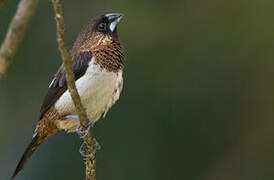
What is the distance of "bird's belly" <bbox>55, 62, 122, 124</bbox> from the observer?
4223 mm

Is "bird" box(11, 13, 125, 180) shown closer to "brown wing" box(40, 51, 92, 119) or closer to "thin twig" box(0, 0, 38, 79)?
"brown wing" box(40, 51, 92, 119)

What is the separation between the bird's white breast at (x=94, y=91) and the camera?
4.22 metres

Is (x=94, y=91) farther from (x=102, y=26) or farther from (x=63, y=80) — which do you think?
(x=102, y=26)

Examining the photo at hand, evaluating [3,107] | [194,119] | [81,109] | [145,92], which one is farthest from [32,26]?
[81,109]

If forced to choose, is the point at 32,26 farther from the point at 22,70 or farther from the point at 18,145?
the point at 18,145

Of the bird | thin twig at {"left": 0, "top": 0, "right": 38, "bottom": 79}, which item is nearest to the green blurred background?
the bird

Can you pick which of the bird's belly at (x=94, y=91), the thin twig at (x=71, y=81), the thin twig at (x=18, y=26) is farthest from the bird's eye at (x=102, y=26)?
the thin twig at (x=18, y=26)

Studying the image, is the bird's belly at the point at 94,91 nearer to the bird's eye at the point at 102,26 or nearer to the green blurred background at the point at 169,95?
Result: the bird's eye at the point at 102,26

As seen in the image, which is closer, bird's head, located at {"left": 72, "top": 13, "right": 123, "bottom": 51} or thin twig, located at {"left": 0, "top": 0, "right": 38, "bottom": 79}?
thin twig, located at {"left": 0, "top": 0, "right": 38, "bottom": 79}

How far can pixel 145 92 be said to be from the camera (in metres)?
6.24

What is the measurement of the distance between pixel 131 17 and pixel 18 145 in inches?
Answer: 67.3

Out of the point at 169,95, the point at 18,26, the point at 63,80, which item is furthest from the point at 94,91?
the point at 169,95

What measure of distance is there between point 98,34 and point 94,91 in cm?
58

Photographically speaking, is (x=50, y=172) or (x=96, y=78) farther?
(x=50, y=172)
